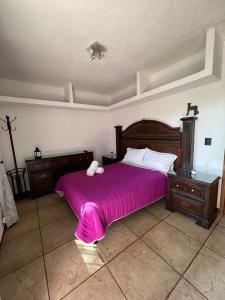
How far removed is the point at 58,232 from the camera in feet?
6.31

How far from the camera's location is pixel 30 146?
10.4 feet

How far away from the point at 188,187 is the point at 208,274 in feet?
3.26

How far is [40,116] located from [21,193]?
1.78 meters

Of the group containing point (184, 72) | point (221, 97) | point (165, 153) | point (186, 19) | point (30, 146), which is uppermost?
point (186, 19)

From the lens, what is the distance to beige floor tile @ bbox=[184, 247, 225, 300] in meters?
1.16

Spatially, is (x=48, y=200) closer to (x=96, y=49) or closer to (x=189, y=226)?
(x=189, y=226)

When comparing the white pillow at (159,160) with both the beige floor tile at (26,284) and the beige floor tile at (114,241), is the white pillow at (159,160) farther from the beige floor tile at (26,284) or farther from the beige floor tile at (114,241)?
the beige floor tile at (26,284)

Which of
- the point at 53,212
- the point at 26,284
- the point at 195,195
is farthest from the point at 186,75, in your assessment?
the point at 26,284

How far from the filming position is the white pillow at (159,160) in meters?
2.58

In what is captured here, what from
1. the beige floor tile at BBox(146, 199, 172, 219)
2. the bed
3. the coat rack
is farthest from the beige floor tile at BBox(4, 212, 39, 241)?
the beige floor tile at BBox(146, 199, 172, 219)

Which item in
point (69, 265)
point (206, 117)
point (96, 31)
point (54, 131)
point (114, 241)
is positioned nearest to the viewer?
point (69, 265)

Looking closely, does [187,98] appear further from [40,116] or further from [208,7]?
[40,116]

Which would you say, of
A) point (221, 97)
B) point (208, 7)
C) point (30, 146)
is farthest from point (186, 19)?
point (30, 146)

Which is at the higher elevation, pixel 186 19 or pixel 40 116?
pixel 186 19
